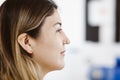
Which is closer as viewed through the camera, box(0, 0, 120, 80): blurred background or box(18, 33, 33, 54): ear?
box(18, 33, 33, 54): ear

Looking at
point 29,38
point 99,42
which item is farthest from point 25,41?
point 99,42

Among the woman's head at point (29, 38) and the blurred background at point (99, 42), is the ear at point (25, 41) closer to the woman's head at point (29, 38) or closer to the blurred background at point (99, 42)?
the woman's head at point (29, 38)

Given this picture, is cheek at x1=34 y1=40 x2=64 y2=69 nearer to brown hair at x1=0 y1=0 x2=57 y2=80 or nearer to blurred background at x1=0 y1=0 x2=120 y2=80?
brown hair at x1=0 y1=0 x2=57 y2=80

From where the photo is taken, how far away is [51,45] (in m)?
0.82

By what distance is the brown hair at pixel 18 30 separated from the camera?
780 millimetres

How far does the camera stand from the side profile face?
2.66 feet

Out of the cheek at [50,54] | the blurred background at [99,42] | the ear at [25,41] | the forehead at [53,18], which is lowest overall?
the blurred background at [99,42]

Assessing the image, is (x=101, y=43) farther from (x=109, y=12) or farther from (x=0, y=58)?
(x=0, y=58)

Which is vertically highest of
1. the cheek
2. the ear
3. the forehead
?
the forehead

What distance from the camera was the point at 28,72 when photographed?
0.81 m

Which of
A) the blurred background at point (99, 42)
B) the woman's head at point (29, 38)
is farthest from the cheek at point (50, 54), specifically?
the blurred background at point (99, 42)

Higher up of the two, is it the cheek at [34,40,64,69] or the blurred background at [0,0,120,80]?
the cheek at [34,40,64,69]

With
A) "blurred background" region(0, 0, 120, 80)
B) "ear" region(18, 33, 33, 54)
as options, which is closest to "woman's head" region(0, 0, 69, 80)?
"ear" region(18, 33, 33, 54)

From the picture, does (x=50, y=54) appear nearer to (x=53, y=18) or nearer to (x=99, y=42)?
(x=53, y=18)
